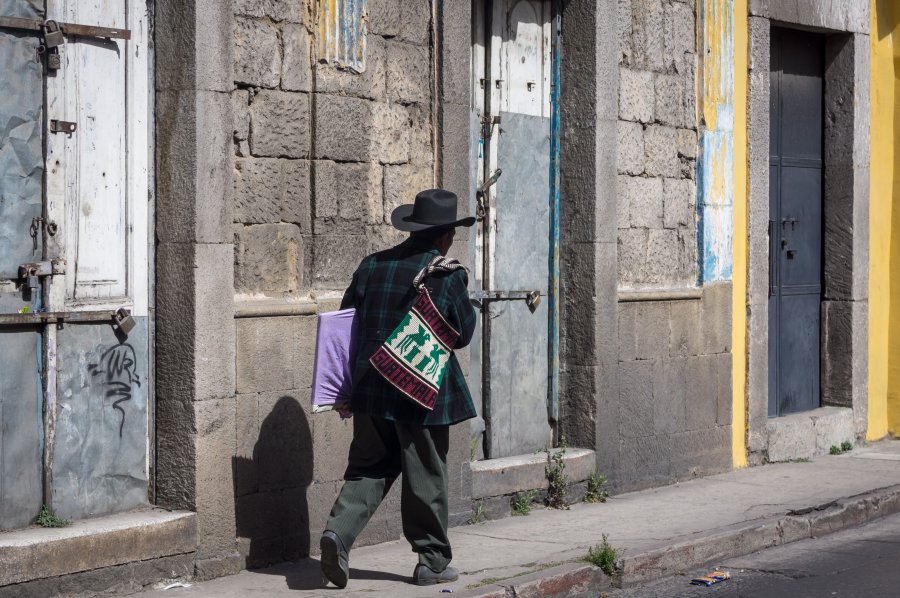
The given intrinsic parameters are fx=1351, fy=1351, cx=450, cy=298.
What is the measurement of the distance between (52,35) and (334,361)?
1942 mm

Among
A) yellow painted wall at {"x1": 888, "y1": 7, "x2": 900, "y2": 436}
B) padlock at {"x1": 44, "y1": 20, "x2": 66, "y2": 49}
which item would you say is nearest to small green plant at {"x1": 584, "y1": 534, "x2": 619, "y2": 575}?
padlock at {"x1": 44, "y1": 20, "x2": 66, "y2": 49}

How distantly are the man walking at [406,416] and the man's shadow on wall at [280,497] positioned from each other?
44cm

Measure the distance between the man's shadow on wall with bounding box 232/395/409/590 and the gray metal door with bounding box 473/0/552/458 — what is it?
5.96 ft

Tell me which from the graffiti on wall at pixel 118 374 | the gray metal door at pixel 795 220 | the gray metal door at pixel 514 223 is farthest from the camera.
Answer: the gray metal door at pixel 795 220

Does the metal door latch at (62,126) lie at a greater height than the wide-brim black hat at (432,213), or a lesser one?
greater

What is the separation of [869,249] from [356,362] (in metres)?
7.06

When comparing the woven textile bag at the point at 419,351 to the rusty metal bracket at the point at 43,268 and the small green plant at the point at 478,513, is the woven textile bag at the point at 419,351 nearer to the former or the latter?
the rusty metal bracket at the point at 43,268

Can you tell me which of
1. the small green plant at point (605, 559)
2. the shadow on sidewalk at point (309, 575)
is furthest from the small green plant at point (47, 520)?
the small green plant at point (605, 559)

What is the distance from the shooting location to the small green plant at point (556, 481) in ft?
28.4

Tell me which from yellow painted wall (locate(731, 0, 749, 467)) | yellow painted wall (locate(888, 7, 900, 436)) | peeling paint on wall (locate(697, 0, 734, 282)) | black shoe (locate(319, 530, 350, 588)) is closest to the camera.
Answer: black shoe (locate(319, 530, 350, 588))

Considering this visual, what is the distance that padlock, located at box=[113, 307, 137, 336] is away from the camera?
20.9 ft

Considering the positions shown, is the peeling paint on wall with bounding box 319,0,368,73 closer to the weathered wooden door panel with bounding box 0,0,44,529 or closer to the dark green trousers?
the weathered wooden door panel with bounding box 0,0,44,529

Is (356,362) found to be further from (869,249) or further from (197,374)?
(869,249)

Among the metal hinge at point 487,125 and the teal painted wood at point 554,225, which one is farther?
the teal painted wood at point 554,225
